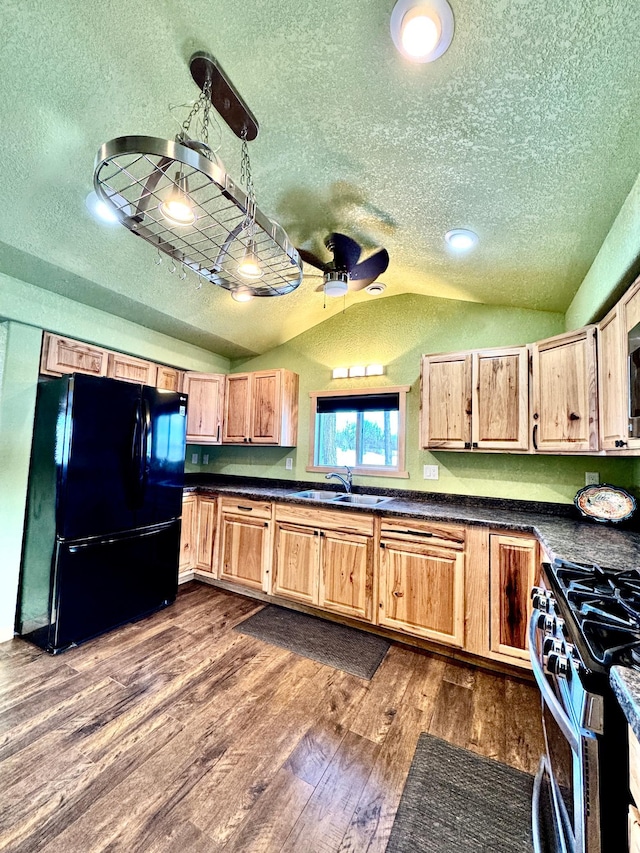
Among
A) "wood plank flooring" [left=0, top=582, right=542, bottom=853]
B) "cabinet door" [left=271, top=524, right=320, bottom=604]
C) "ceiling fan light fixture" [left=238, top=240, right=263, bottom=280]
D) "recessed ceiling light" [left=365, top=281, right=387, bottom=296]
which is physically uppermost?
"recessed ceiling light" [left=365, top=281, right=387, bottom=296]

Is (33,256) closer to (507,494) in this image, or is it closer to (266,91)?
(266,91)

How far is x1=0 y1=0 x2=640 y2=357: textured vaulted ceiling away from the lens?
3.78ft

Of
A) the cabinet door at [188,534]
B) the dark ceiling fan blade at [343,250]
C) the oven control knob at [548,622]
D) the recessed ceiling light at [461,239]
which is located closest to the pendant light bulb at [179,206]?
the dark ceiling fan blade at [343,250]

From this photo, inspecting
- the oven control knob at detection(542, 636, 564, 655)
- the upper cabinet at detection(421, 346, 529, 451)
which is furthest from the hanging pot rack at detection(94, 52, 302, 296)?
the oven control knob at detection(542, 636, 564, 655)

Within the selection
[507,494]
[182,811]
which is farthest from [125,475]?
[507,494]

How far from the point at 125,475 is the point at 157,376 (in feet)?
4.00

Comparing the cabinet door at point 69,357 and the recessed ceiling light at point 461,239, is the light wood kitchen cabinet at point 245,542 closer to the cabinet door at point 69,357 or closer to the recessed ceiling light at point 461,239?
the cabinet door at point 69,357

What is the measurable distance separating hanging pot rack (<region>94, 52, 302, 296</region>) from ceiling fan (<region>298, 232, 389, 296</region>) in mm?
393

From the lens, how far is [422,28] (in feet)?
3.53

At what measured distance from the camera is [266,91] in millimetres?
1459

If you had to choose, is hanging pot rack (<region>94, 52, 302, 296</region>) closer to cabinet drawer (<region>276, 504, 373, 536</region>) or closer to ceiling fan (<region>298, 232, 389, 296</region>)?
ceiling fan (<region>298, 232, 389, 296</region>)

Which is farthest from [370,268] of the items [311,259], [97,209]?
[97,209]

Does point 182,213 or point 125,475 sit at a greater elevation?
point 182,213

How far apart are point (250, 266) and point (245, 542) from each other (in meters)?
2.48
